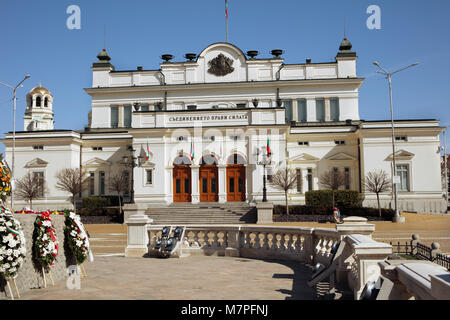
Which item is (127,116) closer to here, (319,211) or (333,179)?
(333,179)

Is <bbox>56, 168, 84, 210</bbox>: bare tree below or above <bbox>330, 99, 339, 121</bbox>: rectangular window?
below

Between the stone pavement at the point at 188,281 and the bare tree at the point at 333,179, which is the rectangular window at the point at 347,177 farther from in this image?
the stone pavement at the point at 188,281

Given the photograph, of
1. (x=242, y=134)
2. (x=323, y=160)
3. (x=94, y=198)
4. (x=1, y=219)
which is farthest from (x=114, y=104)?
(x=1, y=219)

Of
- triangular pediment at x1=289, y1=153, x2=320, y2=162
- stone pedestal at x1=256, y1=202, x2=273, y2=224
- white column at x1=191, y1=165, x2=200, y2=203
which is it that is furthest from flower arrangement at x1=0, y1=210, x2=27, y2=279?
triangular pediment at x1=289, y1=153, x2=320, y2=162

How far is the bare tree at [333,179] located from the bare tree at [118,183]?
59.9ft

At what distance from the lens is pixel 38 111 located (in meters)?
88.6

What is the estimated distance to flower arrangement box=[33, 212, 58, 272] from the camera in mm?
9219

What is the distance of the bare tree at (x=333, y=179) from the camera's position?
37803mm

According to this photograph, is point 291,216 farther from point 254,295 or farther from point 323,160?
point 254,295

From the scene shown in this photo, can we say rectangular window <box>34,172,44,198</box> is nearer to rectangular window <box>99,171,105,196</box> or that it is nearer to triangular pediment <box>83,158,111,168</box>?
triangular pediment <box>83,158,111,168</box>

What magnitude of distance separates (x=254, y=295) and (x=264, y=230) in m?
6.54

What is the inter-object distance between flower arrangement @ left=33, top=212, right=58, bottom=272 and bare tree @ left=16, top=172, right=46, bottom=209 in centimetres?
3240

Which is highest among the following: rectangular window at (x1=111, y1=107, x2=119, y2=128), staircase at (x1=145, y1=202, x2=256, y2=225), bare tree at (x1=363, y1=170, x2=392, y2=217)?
rectangular window at (x1=111, y1=107, x2=119, y2=128)

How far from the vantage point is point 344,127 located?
140 ft
